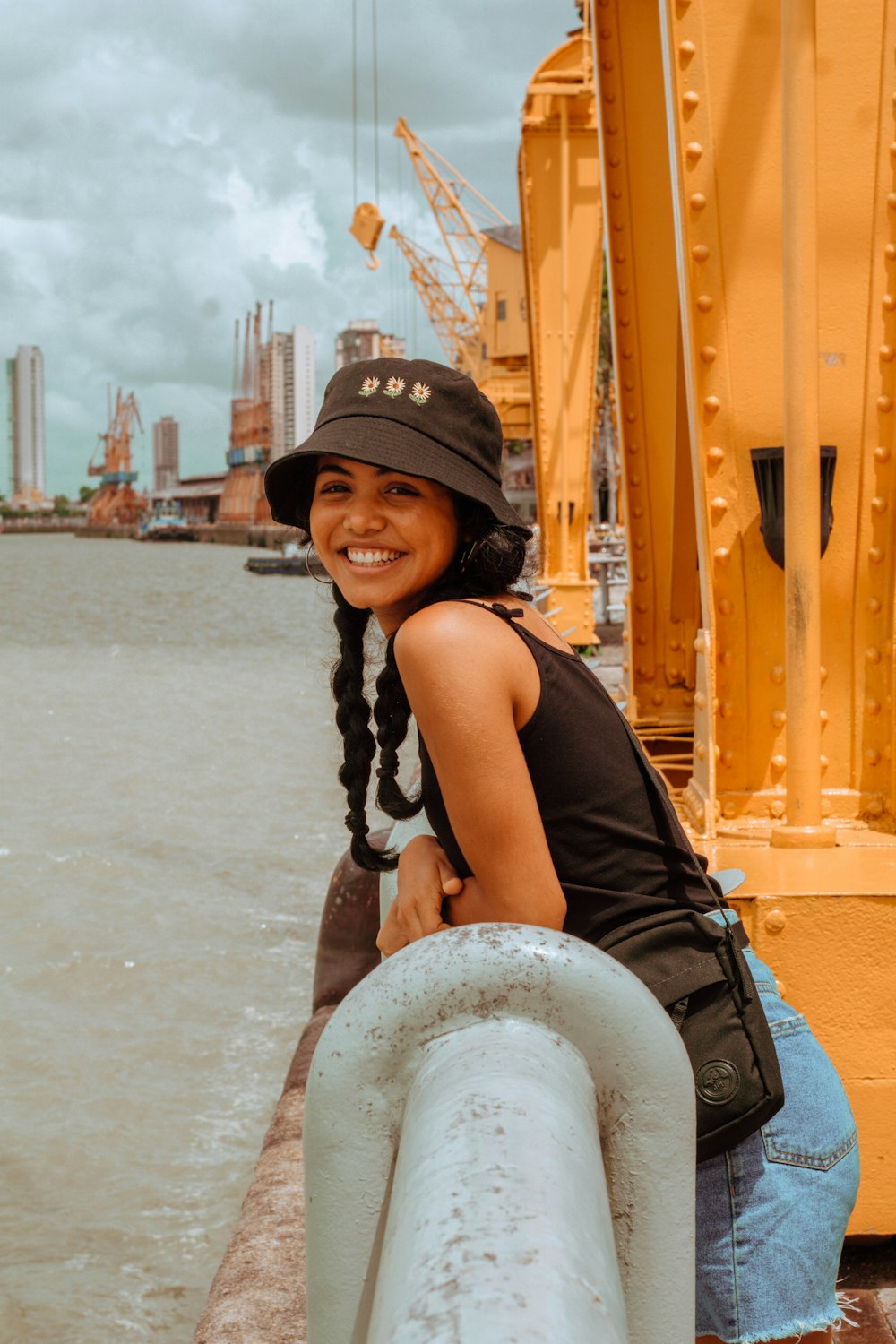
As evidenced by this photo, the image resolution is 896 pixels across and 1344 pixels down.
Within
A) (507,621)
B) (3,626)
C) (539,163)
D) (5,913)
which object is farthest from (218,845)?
(3,626)

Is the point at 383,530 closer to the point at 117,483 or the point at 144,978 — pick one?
the point at 144,978

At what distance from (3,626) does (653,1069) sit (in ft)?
135

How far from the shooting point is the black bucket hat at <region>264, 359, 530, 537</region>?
187cm

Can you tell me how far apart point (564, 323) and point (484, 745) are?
14534 millimetres

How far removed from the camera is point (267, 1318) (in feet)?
9.89

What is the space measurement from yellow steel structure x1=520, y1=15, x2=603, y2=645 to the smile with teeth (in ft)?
45.4

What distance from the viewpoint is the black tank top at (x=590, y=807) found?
1.77 m

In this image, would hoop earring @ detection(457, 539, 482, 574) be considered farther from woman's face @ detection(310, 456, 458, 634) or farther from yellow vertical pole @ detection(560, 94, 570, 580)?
yellow vertical pole @ detection(560, 94, 570, 580)

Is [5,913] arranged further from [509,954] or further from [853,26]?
[509,954]

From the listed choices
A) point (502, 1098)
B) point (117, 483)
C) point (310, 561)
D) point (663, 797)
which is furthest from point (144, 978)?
point (117, 483)

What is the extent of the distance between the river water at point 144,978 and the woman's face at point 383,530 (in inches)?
19.5

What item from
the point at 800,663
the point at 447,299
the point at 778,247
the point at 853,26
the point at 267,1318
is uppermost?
the point at 447,299

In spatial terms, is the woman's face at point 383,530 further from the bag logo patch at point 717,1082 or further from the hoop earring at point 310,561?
the bag logo patch at point 717,1082

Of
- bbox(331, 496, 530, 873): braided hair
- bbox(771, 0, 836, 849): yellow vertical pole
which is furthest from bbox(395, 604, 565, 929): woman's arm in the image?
bbox(771, 0, 836, 849): yellow vertical pole
